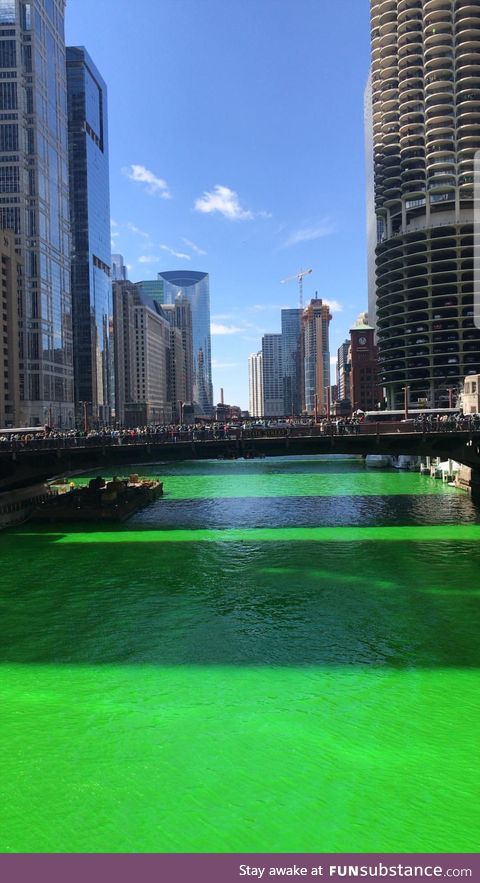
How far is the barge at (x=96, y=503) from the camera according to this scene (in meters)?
61.1

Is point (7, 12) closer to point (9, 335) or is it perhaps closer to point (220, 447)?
point (9, 335)

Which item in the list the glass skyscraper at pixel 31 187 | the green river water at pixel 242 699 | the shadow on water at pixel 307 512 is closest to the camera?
the green river water at pixel 242 699

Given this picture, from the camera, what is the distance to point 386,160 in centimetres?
17375

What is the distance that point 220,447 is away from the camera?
206 feet

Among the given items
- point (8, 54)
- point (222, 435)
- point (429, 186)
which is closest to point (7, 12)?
point (8, 54)

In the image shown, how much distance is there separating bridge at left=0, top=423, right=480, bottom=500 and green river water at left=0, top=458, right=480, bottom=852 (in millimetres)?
15750

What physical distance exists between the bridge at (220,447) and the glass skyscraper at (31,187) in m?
102

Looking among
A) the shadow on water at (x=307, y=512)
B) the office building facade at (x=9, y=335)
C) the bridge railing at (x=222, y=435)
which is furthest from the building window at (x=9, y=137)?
the bridge railing at (x=222, y=435)

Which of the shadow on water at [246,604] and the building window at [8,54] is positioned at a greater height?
the building window at [8,54]

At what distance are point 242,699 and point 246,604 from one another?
10764mm

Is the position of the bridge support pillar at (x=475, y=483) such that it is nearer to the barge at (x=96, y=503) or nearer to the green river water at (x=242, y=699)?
the green river water at (x=242, y=699)

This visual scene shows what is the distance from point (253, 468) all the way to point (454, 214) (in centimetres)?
9084

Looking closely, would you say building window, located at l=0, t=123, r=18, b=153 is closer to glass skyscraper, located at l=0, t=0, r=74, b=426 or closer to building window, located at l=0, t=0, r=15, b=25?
glass skyscraper, located at l=0, t=0, r=74, b=426
